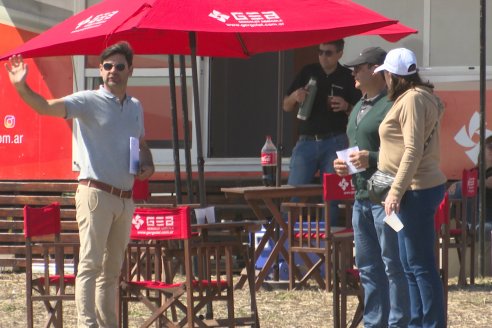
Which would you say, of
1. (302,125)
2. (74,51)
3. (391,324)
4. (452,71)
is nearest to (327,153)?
(302,125)

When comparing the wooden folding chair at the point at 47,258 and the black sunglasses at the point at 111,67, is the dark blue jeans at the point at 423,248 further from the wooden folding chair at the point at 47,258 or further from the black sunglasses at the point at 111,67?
the wooden folding chair at the point at 47,258

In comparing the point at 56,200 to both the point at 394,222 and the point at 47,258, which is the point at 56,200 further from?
the point at 394,222

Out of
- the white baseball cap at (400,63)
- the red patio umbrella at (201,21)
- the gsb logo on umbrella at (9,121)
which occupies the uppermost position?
the red patio umbrella at (201,21)

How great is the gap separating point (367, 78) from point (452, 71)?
3997mm

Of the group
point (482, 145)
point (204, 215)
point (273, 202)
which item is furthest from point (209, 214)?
point (482, 145)

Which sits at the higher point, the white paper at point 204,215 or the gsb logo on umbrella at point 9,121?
the gsb logo on umbrella at point 9,121

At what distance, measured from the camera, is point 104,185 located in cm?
667

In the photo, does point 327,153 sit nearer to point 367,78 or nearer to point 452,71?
point 452,71

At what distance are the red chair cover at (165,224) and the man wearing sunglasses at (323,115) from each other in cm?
314

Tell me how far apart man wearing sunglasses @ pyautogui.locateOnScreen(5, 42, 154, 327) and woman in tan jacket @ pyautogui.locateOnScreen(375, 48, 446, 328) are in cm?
148

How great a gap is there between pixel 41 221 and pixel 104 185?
652 millimetres

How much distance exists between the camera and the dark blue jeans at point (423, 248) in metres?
6.29

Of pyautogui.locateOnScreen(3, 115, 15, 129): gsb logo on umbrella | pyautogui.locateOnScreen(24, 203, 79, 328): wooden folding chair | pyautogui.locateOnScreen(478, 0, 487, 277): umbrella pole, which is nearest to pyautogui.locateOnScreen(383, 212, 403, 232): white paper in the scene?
pyautogui.locateOnScreen(24, 203, 79, 328): wooden folding chair

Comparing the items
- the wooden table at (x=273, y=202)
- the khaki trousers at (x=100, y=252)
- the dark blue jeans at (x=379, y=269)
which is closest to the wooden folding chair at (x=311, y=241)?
the wooden table at (x=273, y=202)
